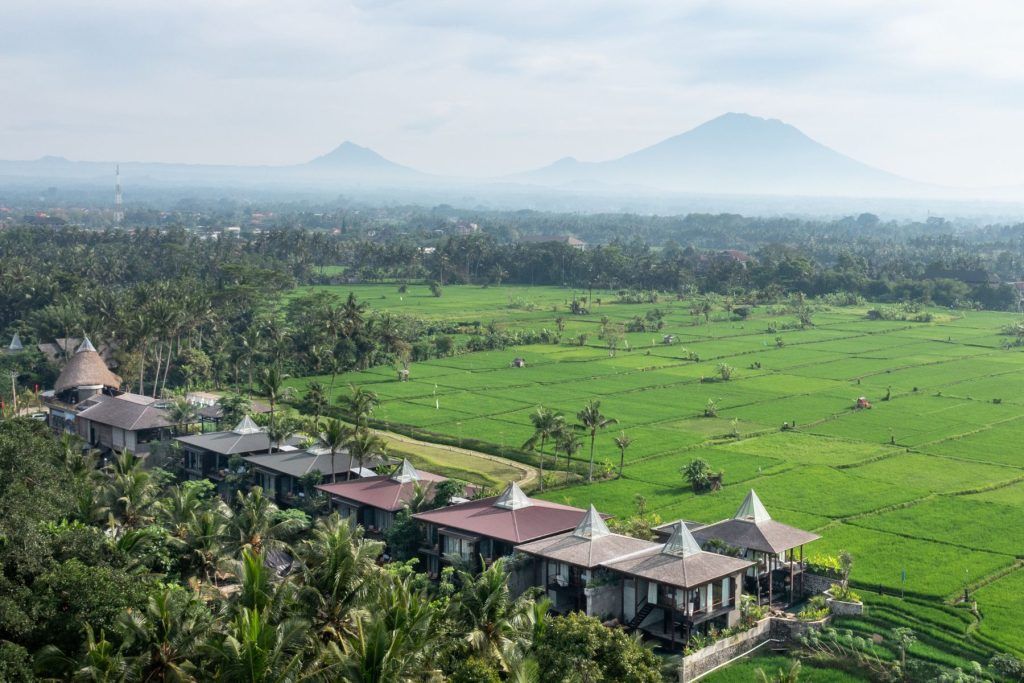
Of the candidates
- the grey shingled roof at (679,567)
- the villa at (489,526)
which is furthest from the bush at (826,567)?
the villa at (489,526)

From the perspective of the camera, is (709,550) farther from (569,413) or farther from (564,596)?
(569,413)

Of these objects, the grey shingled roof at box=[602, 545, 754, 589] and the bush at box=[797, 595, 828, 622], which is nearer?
the grey shingled roof at box=[602, 545, 754, 589]

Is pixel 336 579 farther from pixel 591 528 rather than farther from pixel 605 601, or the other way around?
pixel 591 528

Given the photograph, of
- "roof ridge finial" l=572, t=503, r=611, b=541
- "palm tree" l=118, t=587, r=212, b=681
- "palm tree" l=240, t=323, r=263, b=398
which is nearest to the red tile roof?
"roof ridge finial" l=572, t=503, r=611, b=541

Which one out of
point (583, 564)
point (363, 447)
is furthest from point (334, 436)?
point (583, 564)

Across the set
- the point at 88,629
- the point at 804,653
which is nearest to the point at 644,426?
the point at 804,653

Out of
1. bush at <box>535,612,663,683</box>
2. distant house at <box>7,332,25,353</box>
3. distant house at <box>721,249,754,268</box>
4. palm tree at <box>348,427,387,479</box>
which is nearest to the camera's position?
bush at <box>535,612,663,683</box>

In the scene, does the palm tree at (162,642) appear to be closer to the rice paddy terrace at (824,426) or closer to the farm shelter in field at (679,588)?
the farm shelter in field at (679,588)

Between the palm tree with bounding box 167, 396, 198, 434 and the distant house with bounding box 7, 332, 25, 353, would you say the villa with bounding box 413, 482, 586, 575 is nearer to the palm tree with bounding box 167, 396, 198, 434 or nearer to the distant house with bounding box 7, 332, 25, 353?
the palm tree with bounding box 167, 396, 198, 434
